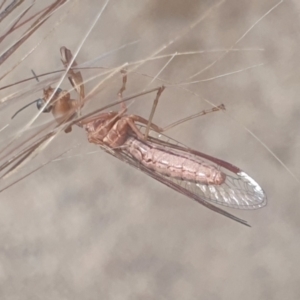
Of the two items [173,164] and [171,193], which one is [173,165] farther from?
[171,193]

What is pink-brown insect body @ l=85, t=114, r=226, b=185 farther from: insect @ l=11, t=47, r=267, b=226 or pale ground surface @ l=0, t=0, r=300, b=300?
pale ground surface @ l=0, t=0, r=300, b=300

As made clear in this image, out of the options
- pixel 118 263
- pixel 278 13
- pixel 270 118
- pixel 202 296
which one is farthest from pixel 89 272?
pixel 278 13

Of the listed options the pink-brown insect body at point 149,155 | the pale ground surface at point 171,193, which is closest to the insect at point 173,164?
the pink-brown insect body at point 149,155

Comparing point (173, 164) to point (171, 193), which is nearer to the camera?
point (173, 164)

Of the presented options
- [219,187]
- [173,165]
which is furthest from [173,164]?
[219,187]

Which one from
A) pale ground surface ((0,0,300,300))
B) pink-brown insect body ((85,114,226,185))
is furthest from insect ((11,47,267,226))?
pale ground surface ((0,0,300,300))

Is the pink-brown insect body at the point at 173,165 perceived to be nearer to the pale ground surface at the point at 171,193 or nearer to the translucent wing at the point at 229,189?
the translucent wing at the point at 229,189
